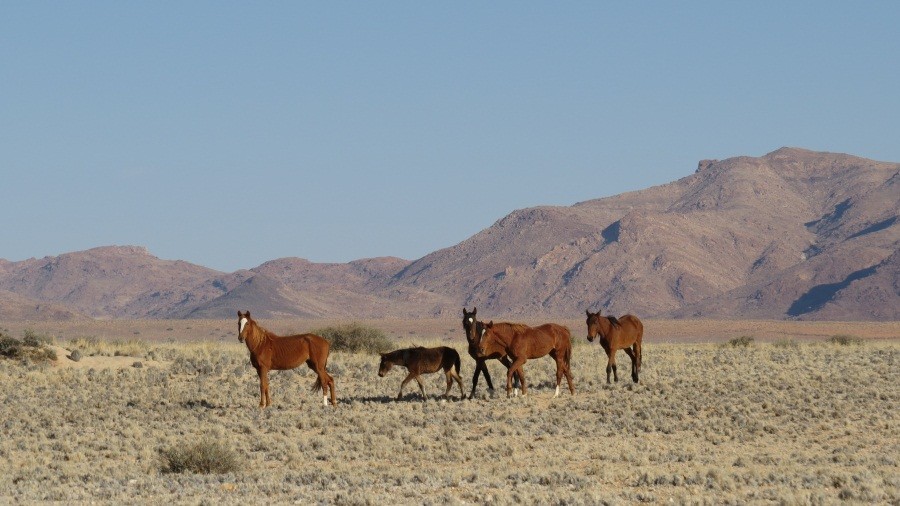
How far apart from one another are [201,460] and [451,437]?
470 cm

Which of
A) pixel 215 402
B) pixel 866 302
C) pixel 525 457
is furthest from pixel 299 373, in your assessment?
pixel 866 302

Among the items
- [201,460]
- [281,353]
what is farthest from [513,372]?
[201,460]

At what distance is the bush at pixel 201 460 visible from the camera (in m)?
17.0

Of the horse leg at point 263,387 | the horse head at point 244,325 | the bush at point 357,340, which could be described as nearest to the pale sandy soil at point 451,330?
the bush at point 357,340

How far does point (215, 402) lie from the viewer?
24.8 metres

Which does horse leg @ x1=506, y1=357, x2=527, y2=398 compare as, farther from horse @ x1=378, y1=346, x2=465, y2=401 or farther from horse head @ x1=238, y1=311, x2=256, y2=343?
horse head @ x1=238, y1=311, x2=256, y2=343

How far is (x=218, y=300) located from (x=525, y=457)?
157 m

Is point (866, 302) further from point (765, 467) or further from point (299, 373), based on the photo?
point (765, 467)

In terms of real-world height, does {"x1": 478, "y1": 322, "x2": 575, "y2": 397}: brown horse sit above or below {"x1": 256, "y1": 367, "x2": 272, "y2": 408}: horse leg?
above

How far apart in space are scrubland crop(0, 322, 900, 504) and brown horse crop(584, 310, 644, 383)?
0.63 m

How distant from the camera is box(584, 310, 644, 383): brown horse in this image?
85.3ft

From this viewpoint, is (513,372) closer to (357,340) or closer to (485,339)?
(485,339)

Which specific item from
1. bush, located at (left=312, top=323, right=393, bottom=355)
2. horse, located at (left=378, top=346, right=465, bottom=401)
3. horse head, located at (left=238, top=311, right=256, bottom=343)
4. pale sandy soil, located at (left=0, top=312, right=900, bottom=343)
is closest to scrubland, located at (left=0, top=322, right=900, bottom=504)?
horse, located at (left=378, top=346, right=465, bottom=401)

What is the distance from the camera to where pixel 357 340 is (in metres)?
40.2
